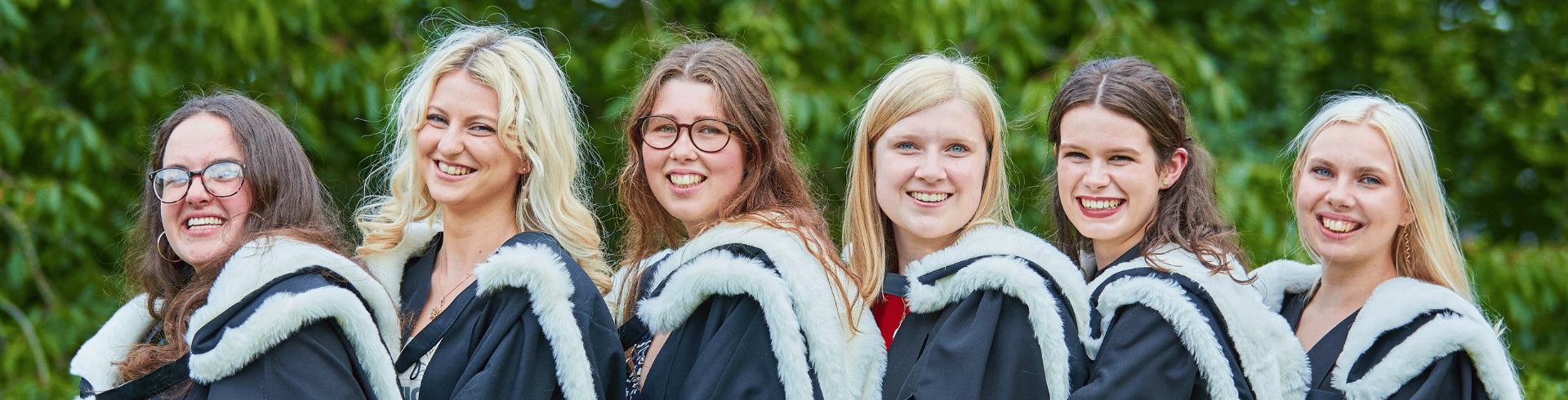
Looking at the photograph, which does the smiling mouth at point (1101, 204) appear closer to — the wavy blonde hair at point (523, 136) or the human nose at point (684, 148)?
the human nose at point (684, 148)

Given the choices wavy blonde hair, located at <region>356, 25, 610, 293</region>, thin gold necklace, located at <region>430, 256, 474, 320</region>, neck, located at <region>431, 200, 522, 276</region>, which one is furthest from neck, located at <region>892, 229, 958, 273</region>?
thin gold necklace, located at <region>430, 256, 474, 320</region>

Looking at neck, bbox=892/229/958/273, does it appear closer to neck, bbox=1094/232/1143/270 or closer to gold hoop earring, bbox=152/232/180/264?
neck, bbox=1094/232/1143/270

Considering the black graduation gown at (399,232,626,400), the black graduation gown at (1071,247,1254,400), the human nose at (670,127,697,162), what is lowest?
the black graduation gown at (1071,247,1254,400)

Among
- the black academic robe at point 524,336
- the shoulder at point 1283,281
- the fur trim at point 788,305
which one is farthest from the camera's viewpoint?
the shoulder at point 1283,281

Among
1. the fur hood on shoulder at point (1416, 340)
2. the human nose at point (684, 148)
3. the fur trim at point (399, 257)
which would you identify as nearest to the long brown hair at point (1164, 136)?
the fur hood on shoulder at point (1416, 340)

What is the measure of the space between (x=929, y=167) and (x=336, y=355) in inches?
58.4

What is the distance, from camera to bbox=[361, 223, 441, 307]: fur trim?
3.01 m

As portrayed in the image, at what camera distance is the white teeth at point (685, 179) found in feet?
9.89

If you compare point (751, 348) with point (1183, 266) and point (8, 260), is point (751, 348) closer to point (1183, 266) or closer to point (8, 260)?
point (1183, 266)

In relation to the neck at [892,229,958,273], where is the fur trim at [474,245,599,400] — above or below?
above

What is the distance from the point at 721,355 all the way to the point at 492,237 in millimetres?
769

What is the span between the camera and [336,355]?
2.46 m

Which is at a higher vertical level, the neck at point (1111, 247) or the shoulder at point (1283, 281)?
the neck at point (1111, 247)

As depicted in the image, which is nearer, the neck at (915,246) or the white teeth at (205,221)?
the white teeth at (205,221)
